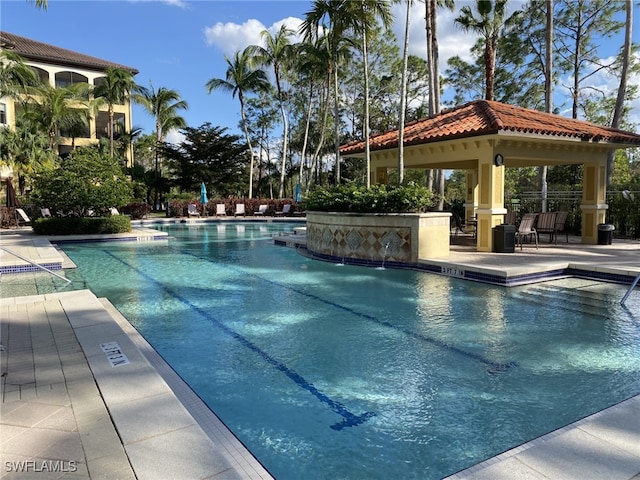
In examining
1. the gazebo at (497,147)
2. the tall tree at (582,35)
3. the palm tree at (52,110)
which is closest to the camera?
the gazebo at (497,147)

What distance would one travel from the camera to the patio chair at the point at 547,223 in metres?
13.5

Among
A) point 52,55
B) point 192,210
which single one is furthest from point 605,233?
point 52,55

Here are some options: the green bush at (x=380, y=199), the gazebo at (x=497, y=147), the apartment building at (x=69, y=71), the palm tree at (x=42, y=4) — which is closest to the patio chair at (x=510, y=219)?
the gazebo at (x=497, y=147)

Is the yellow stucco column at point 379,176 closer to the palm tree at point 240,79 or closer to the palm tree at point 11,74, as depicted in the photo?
the palm tree at point 11,74

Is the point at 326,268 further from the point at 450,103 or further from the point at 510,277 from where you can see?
the point at 450,103

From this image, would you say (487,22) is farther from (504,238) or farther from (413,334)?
(413,334)

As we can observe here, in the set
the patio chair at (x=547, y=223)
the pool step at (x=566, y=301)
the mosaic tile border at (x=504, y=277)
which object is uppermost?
the patio chair at (x=547, y=223)

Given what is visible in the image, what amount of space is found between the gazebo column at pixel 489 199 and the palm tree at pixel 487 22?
6334mm

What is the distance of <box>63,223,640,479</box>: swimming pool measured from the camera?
3.24 m

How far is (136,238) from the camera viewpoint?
1689 cm

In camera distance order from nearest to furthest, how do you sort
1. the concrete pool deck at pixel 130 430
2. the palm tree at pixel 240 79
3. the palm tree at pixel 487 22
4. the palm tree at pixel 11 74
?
the concrete pool deck at pixel 130 430 → the palm tree at pixel 487 22 → the palm tree at pixel 11 74 → the palm tree at pixel 240 79

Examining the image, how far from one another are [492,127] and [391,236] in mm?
3391

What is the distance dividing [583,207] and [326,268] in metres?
8.59

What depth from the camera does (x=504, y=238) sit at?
11297 mm
